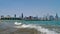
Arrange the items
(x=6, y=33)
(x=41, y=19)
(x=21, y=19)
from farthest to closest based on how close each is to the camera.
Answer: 1. (x=41, y=19)
2. (x=21, y=19)
3. (x=6, y=33)

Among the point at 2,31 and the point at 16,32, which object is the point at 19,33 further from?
the point at 2,31

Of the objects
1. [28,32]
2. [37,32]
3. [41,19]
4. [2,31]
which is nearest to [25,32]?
[28,32]

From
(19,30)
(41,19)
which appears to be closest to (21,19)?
(41,19)

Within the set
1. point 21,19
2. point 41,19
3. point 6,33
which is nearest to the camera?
point 6,33

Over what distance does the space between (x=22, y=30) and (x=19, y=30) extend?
0.25 ft

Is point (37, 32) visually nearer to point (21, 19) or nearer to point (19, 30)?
point (19, 30)

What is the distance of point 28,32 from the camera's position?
3.32 metres

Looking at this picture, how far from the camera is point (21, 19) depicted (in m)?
43.6

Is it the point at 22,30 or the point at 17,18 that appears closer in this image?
the point at 22,30

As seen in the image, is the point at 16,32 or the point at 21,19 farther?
the point at 21,19

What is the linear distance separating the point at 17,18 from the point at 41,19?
10.3m

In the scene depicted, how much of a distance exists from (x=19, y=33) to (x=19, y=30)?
10cm

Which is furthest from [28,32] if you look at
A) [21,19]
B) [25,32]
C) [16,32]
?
[21,19]

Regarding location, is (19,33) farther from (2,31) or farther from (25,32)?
(2,31)
